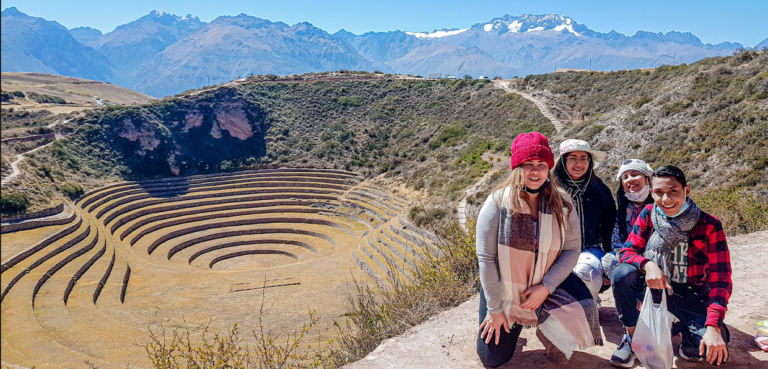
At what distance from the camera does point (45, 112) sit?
35438mm

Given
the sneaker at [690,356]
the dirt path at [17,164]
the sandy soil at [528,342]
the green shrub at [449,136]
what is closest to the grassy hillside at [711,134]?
the sandy soil at [528,342]

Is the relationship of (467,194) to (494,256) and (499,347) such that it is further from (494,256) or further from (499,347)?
(494,256)

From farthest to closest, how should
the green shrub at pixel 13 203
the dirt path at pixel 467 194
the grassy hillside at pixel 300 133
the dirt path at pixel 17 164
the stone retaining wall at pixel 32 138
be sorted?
the grassy hillside at pixel 300 133 → the stone retaining wall at pixel 32 138 → the dirt path at pixel 17 164 → the green shrub at pixel 13 203 → the dirt path at pixel 467 194

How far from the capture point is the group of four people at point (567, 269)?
3479 millimetres

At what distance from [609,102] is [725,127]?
1474cm

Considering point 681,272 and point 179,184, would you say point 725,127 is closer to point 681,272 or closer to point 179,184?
point 681,272

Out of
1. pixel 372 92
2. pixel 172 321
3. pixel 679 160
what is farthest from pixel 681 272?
pixel 372 92

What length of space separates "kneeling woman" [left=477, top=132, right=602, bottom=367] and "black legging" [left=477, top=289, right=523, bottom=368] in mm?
18

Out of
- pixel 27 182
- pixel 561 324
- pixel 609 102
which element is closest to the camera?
pixel 561 324

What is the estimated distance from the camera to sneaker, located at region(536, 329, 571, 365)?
12.5 feet

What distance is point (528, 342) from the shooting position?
4.25 metres

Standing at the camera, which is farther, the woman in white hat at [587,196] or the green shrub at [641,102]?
the green shrub at [641,102]

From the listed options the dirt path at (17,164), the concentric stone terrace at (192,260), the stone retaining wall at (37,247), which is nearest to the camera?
the concentric stone terrace at (192,260)

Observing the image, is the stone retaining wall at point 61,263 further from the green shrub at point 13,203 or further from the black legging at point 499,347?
the black legging at point 499,347
